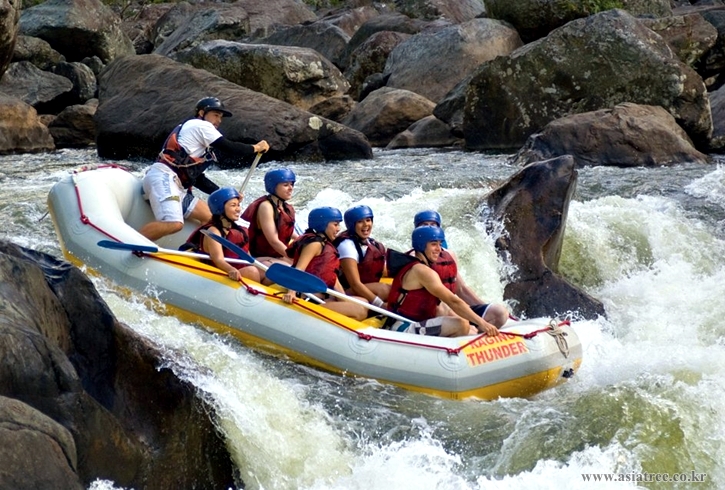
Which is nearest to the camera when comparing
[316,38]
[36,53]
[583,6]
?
[583,6]

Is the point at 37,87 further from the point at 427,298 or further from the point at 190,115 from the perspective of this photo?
the point at 427,298

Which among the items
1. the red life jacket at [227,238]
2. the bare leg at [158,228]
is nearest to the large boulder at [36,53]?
the bare leg at [158,228]

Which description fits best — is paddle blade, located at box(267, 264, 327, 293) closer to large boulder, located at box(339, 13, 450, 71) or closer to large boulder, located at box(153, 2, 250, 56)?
large boulder, located at box(153, 2, 250, 56)

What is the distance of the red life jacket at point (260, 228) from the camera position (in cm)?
823

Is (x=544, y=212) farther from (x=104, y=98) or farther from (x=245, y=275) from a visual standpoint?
(x=104, y=98)

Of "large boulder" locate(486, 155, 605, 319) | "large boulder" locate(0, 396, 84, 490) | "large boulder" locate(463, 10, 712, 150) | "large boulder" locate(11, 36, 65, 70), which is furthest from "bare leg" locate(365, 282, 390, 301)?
"large boulder" locate(11, 36, 65, 70)

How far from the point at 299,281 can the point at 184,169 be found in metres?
1.91

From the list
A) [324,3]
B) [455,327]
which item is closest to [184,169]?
[455,327]

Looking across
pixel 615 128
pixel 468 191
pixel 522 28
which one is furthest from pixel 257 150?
pixel 522 28

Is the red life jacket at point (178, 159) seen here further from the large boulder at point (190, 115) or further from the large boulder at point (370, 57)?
the large boulder at point (370, 57)

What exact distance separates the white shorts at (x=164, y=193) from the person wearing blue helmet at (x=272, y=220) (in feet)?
1.97

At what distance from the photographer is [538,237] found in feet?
32.7

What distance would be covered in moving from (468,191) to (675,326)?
2.86 meters

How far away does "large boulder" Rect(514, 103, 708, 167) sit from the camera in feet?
46.1
